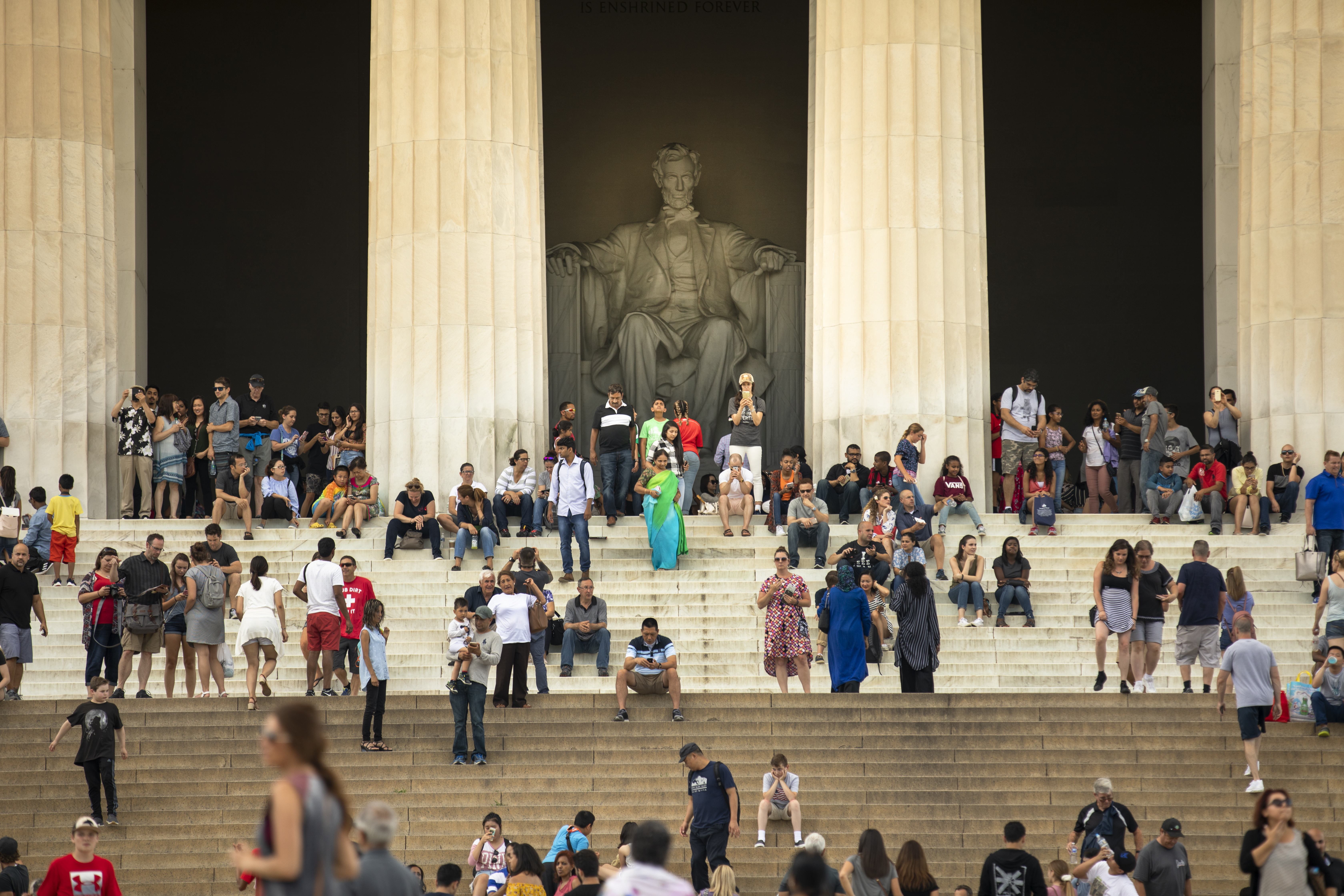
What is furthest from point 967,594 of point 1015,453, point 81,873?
point 81,873

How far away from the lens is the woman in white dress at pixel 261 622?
16.8m

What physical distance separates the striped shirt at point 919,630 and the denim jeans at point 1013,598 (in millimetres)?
2987

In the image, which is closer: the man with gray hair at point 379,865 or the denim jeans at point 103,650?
the man with gray hair at point 379,865

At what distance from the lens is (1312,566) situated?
20250 mm

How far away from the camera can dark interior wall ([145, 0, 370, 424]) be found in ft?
116

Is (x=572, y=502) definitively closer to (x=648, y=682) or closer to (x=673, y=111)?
(x=648, y=682)

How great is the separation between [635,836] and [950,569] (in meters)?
13.6

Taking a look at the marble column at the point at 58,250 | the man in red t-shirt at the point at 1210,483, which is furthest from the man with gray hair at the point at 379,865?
the marble column at the point at 58,250

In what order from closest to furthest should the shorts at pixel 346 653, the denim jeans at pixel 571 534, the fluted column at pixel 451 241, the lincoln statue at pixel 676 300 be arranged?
the shorts at pixel 346 653 < the denim jeans at pixel 571 534 < the fluted column at pixel 451 241 < the lincoln statue at pixel 676 300

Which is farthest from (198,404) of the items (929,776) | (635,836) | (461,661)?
(635,836)

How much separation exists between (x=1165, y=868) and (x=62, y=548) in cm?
1356

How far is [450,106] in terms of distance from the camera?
81.3ft

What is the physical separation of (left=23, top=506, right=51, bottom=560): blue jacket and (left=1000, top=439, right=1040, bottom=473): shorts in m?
12.2

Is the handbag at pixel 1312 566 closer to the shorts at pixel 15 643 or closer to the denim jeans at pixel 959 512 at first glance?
the denim jeans at pixel 959 512
